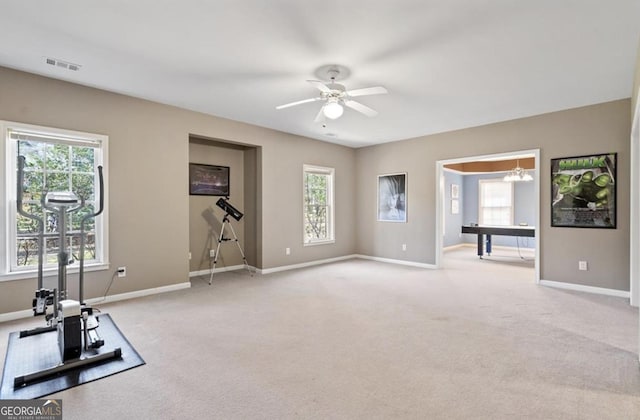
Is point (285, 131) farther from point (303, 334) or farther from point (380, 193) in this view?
point (303, 334)

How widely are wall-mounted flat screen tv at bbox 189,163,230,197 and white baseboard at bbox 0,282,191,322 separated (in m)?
1.68

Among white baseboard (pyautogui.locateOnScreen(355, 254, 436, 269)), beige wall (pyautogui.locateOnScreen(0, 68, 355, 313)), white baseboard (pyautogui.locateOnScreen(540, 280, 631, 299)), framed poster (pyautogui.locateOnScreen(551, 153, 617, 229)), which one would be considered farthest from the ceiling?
white baseboard (pyautogui.locateOnScreen(355, 254, 436, 269))

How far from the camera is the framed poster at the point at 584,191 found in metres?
4.32

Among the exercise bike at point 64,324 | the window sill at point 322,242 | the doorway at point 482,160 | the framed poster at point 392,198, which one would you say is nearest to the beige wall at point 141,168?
the window sill at point 322,242

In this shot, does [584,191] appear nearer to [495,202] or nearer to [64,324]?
[495,202]

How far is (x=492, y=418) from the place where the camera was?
6.02 feet

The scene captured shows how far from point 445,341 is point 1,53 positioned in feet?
16.1

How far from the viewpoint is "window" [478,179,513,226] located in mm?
9344

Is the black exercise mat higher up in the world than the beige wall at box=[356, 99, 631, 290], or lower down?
lower down

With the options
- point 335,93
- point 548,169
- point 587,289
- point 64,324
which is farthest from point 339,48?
point 587,289

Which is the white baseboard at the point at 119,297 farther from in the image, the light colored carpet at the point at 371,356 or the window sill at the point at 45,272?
the window sill at the point at 45,272

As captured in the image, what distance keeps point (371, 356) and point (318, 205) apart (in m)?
→ 4.48

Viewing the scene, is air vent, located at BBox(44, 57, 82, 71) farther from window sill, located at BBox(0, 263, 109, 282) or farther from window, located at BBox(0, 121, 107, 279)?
window sill, located at BBox(0, 263, 109, 282)

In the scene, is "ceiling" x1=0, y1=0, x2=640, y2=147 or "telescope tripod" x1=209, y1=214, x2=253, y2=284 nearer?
"ceiling" x1=0, y1=0, x2=640, y2=147
